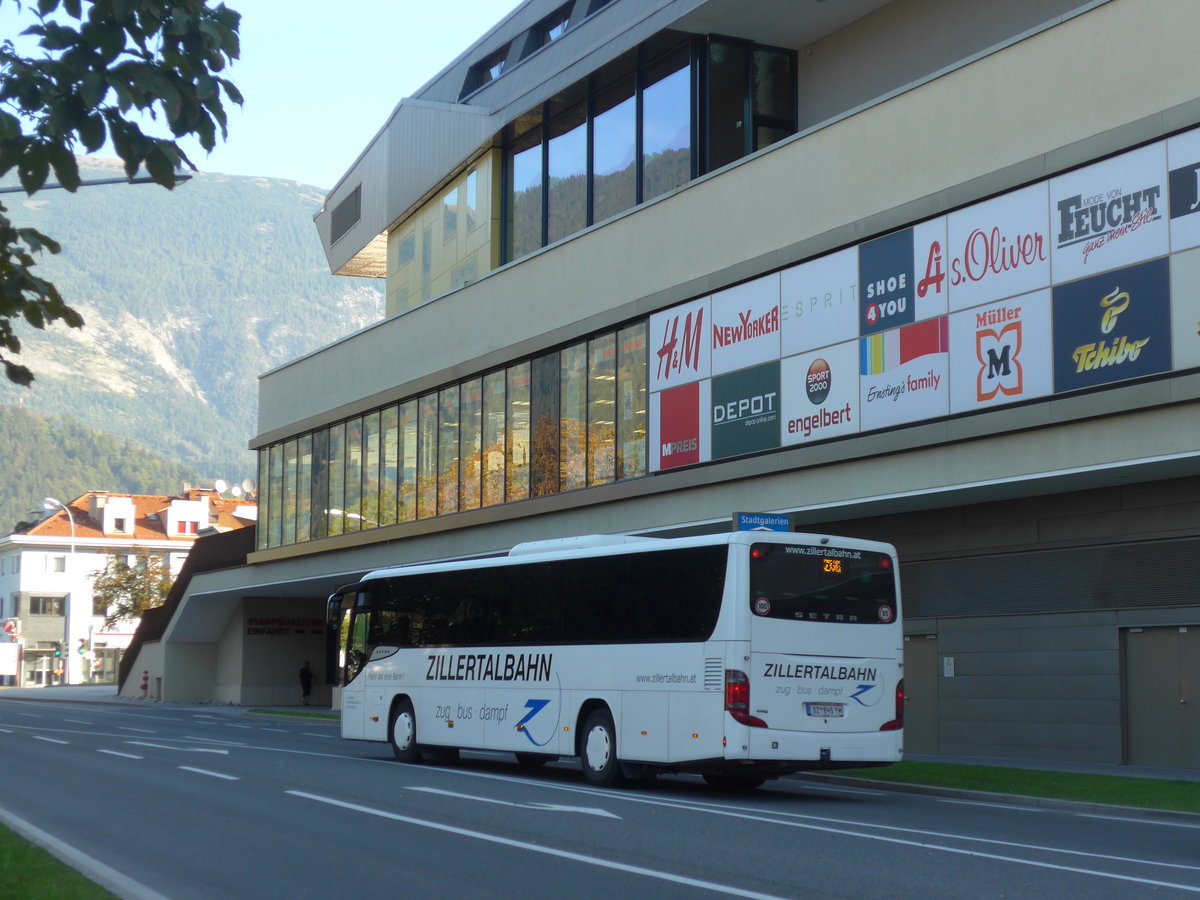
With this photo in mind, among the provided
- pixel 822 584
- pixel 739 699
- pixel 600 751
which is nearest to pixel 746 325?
pixel 822 584

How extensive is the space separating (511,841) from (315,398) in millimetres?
37021

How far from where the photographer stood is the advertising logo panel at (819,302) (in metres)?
25.0

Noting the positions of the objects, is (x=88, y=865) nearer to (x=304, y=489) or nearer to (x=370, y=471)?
(x=370, y=471)

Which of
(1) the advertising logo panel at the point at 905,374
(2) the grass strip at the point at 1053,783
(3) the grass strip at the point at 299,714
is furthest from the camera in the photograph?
(3) the grass strip at the point at 299,714

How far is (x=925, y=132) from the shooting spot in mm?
23797

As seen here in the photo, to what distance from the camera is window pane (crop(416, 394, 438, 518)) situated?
132ft

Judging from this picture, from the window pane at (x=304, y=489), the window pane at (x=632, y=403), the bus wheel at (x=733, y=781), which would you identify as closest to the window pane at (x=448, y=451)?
the window pane at (x=632, y=403)

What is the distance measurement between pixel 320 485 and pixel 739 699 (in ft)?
108

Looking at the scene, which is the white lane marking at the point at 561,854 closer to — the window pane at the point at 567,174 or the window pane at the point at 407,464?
the window pane at the point at 567,174

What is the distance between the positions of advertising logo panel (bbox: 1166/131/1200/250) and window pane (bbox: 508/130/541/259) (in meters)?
21.0

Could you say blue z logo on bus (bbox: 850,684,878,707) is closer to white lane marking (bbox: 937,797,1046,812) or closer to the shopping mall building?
white lane marking (bbox: 937,797,1046,812)

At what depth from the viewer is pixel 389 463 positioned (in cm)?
4294

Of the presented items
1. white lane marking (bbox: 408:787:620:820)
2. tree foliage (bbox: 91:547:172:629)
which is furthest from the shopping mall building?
tree foliage (bbox: 91:547:172:629)

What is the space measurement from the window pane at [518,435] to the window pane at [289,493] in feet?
50.1
